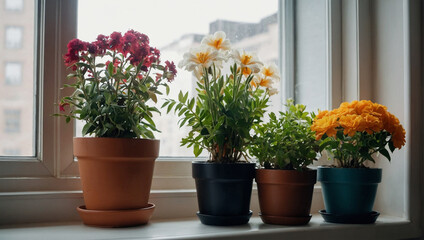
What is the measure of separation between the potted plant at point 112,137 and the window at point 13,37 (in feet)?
0.79

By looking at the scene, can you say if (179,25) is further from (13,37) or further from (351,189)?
(351,189)

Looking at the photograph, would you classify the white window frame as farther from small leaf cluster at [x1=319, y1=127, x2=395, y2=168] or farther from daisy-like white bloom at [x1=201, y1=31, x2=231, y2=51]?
daisy-like white bloom at [x1=201, y1=31, x2=231, y2=51]

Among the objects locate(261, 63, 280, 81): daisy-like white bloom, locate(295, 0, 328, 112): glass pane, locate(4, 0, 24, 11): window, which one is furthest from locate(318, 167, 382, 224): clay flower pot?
locate(4, 0, 24, 11): window

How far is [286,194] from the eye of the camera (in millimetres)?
1257

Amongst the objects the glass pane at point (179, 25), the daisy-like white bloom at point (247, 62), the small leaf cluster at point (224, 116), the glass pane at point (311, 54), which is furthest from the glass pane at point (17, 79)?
the glass pane at point (311, 54)

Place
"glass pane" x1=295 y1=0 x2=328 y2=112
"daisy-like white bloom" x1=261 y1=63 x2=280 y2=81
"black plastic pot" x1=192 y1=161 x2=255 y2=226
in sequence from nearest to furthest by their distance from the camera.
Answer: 1. "black plastic pot" x1=192 y1=161 x2=255 y2=226
2. "daisy-like white bloom" x1=261 y1=63 x2=280 y2=81
3. "glass pane" x1=295 y1=0 x2=328 y2=112

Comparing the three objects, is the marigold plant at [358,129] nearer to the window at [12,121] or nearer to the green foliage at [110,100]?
the green foliage at [110,100]

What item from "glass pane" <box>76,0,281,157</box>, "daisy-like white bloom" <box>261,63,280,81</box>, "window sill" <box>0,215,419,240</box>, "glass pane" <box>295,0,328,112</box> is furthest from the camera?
"glass pane" <box>295,0,328,112</box>

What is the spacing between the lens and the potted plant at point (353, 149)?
1.24 meters

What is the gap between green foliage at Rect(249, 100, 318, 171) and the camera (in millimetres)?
1271

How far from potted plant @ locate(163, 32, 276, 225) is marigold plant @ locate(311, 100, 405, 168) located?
0.66 feet

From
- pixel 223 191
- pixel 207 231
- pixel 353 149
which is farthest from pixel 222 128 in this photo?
pixel 353 149

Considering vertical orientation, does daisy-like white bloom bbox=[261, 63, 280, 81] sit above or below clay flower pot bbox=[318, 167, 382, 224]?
above

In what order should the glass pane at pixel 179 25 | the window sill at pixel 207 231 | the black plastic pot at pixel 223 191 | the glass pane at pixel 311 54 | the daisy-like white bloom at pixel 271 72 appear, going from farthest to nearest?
the glass pane at pixel 311 54 → the glass pane at pixel 179 25 → the daisy-like white bloom at pixel 271 72 → the black plastic pot at pixel 223 191 → the window sill at pixel 207 231
